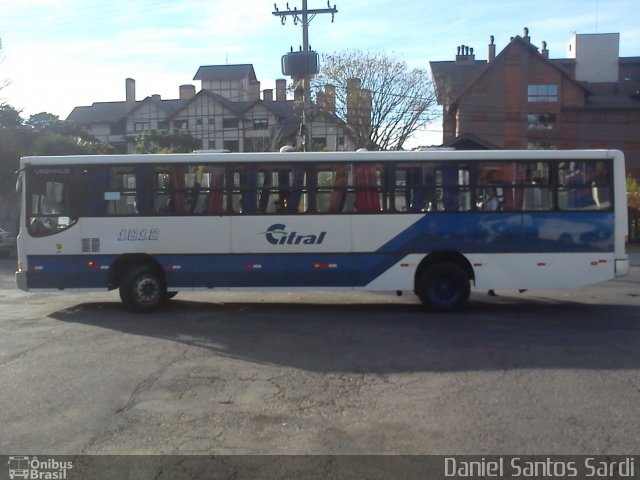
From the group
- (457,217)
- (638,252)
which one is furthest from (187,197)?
(638,252)

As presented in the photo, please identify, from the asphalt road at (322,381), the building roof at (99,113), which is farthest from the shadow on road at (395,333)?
the building roof at (99,113)

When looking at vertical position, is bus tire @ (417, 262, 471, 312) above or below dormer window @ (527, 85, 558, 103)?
below

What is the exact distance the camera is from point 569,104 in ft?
164

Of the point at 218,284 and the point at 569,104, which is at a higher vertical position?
the point at 569,104

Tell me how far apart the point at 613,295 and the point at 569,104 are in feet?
128

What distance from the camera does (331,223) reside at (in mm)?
12148

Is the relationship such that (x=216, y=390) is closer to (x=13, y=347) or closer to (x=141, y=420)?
(x=141, y=420)

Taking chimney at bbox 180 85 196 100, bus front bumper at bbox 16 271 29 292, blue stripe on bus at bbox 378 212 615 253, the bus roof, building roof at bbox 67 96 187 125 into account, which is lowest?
bus front bumper at bbox 16 271 29 292

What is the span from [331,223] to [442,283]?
7.48 ft

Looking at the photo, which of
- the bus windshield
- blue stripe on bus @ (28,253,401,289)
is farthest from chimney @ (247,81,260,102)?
blue stripe on bus @ (28,253,401,289)

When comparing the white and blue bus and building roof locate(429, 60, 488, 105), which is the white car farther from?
building roof locate(429, 60, 488, 105)

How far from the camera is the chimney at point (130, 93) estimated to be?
61.0 m

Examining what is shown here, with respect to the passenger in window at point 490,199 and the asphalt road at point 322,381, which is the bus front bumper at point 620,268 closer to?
the asphalt road at point 322,381

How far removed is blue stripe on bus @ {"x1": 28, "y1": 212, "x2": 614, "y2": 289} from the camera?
12.0 meters
